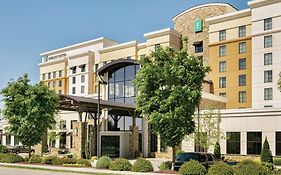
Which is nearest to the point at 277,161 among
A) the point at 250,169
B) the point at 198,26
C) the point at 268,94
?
the point at 250,169

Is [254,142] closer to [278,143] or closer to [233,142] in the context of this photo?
[233,142]

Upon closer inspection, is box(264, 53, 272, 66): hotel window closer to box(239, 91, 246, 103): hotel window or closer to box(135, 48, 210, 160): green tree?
box(239, 91, 246, 103): hotel window

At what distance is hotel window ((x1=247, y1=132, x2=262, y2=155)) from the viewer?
38.8m

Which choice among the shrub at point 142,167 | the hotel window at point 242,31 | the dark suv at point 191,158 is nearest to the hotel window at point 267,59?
the hotel window at point 242,31

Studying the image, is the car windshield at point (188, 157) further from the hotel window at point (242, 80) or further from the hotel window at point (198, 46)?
the hotel window at point (198, 46)

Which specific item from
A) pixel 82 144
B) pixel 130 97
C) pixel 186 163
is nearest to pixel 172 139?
pixel 186 163

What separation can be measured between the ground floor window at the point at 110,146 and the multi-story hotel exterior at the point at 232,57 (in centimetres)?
2427

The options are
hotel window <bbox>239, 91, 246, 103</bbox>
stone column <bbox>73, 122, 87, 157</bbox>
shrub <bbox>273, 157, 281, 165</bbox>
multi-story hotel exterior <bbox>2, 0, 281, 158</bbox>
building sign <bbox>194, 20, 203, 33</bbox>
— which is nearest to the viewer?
shrub <bbox>273, 157, 281, 165</bbox>

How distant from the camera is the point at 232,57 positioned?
207 ft

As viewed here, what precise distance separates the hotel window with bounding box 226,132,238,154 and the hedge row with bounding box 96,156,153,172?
16509 mm

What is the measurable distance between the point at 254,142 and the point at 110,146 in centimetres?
1649

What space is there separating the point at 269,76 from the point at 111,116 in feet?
79.9

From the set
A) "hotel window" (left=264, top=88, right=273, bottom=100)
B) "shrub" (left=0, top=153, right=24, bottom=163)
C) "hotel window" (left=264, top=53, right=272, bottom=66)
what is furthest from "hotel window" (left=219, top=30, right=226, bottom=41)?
"shrub" (left=0, top=153, right=24, bottom=163)

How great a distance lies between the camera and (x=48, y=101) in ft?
114
